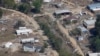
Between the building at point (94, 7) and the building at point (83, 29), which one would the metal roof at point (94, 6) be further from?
the building at point (83, 29)

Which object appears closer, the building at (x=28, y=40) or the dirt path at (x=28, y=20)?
the building at (x=28, y=40)

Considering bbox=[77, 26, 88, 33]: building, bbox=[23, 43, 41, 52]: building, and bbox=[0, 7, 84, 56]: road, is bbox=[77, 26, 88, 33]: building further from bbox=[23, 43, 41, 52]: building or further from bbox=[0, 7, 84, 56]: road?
bbox=[23, 43, 41, 52]: building

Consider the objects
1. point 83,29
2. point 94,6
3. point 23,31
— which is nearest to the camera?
point 23,31

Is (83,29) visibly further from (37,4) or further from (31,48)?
(31,48)

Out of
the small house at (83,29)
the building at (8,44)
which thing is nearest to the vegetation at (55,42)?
the small house at (83,29)

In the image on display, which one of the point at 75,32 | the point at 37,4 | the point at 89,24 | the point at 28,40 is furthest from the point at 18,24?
the point at 89,24

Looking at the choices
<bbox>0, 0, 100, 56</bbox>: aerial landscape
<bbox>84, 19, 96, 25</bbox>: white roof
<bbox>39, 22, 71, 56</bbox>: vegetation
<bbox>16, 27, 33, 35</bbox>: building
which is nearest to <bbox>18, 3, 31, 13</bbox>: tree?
<bbox>0, 0, 100, 56</bbox>: aerial landscape

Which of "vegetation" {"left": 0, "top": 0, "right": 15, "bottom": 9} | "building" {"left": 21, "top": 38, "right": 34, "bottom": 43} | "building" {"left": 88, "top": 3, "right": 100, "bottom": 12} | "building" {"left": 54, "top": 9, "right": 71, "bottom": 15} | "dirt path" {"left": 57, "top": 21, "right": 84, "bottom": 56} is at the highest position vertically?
"vegetation" {"left": 0, "top": 0, "right": 15, "bottom": 9}

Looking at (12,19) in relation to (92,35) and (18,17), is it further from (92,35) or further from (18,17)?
(92,35)

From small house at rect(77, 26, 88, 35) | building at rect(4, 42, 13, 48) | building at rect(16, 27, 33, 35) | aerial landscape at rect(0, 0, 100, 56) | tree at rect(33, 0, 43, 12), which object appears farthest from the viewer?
tree at rect(33, 0, 43, 12)

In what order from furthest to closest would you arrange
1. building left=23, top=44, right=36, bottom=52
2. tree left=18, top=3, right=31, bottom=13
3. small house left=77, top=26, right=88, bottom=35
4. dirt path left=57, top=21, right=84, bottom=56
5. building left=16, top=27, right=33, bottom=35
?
tree left=18, top=3, right=31, bottom=13 → small house left=77, top=26, right=88, bottom=35 → building left=16, top=27, right=33, bottom=35 → dirt path left=57, top=21, right=84, bottom=56 → building left=23, top=44, right=36, bottom=52
